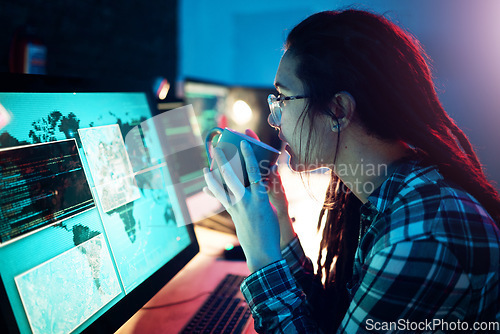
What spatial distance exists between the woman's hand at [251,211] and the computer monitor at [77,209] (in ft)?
0.53

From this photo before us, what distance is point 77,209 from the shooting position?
0.53 m

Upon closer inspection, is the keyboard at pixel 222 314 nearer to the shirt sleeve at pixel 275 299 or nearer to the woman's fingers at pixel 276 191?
the shirt sleeve at pixel 275 299

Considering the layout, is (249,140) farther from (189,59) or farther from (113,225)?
(189,59)

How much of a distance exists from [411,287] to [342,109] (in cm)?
35

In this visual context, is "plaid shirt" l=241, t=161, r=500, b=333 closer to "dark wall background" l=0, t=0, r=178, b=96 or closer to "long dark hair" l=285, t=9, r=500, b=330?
"long dark hair" l=285, t=9, r=500, b=330

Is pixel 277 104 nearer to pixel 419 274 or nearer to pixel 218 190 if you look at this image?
pixel 218 190

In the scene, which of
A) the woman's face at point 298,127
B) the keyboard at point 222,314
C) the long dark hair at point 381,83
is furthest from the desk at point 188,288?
the long dark hair at point 381,83

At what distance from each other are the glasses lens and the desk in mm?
447

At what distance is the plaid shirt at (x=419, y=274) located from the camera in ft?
1.67

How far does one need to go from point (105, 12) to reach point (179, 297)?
78.1 inches

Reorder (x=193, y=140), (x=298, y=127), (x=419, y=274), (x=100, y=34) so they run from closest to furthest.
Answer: (x=419, y=274)
(x=298, y=127)
(x=193, y=140)
(x=100, y=34)

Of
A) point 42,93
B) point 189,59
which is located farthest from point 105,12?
point 42,93

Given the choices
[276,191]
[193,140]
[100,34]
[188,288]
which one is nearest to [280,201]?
[276,191]

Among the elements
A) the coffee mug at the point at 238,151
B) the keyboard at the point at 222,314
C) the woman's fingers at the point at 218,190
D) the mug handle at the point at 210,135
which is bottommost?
the keyboard at the point at 222,314
